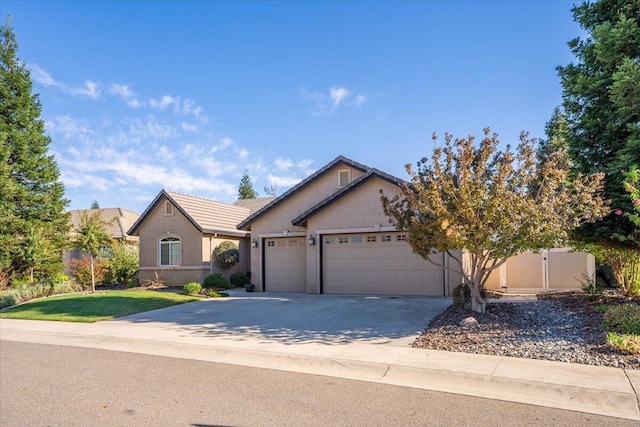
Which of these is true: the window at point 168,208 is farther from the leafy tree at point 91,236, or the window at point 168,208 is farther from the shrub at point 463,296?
the shrub at point 463,296

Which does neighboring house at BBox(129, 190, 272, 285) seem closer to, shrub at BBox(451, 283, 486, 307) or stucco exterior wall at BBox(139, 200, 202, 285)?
stucco exterior wall at BBox(139, 200, 202, 285)

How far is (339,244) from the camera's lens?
57.7 feet

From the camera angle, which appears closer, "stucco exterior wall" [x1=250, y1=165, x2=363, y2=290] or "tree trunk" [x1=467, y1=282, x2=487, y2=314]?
"tree trunk" [x1=467, y1=282, x2=487, y2=314]

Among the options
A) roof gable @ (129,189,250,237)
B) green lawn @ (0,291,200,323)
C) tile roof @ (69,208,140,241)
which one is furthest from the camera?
tile roof @ (69,208,140,241)

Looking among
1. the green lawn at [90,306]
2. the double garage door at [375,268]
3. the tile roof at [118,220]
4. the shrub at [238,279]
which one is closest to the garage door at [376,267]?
the double garage door at [375,268]

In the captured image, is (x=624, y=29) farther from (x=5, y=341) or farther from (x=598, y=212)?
(x=5, y=341)

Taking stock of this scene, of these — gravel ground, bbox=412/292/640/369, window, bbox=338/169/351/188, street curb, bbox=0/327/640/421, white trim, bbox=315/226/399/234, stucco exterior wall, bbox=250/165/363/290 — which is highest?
window, bbox=338/169/351/188

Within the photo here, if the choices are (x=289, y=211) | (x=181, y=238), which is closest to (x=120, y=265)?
(x=181, y=238)

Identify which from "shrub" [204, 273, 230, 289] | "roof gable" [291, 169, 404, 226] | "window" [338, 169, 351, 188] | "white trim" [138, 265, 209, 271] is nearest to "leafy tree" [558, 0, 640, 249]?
"roof gable" [291, 169, 404, 226]

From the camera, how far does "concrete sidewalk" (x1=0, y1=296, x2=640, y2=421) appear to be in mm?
5719

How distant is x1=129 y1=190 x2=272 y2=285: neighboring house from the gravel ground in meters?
14.9

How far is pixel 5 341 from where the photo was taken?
10.9m

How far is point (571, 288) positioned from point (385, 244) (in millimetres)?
7547

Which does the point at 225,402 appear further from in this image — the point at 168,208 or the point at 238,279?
the point at 168,208
